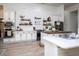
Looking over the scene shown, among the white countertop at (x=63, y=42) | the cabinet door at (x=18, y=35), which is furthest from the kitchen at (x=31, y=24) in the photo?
the white countertop at (x=63, y=42)

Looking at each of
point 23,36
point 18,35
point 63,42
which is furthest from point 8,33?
point 63,42

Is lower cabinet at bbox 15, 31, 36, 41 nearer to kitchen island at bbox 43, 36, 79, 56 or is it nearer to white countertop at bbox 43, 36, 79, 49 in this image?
→ white countertop at bbox 43, 36, 79, 49

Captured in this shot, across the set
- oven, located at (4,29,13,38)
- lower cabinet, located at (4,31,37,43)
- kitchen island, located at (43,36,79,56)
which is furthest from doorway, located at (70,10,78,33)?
oven, located at (4,29,13,38)

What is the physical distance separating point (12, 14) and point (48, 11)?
736 millimetres

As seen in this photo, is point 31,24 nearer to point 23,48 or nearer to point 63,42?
point 23,48

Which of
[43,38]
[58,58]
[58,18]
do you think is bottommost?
[58,58]

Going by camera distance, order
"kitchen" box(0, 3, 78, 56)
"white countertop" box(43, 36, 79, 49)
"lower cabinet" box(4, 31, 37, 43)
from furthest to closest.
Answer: "lower cabinet" box(4, 31, 37, 43) < "kitchen" box(0, 3, 78, 56) < "white countertop" box(43, 36, 79, 49)

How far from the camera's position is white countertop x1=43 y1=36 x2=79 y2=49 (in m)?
2.32

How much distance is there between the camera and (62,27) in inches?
106

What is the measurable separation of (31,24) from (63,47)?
84 cm


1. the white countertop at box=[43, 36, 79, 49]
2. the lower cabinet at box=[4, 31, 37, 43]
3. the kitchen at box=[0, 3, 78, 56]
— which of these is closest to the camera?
the white countertop at box=[43, 36, 79, 49]

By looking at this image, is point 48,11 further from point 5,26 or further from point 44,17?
point 5,26

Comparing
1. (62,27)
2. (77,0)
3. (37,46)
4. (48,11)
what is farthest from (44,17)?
(77,0)

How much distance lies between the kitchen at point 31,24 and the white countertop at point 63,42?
11cm
